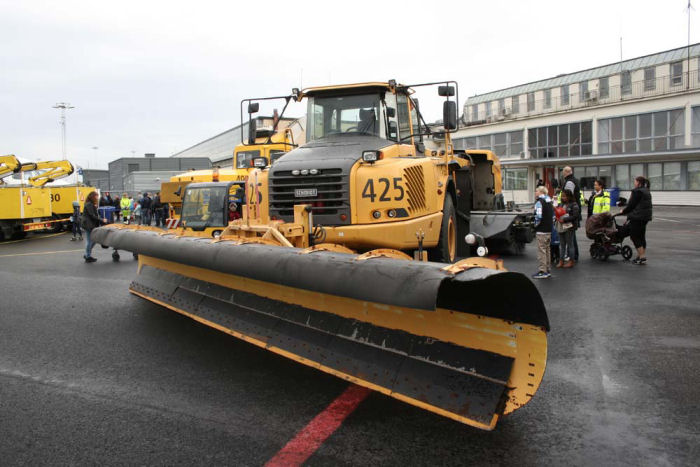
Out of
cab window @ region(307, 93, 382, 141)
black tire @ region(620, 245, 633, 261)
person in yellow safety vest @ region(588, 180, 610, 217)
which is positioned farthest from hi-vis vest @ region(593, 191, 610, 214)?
cab window @ region(307, 93, 382, 141)

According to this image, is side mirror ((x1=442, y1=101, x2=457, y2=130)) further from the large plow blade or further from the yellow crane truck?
the yellow crane truck

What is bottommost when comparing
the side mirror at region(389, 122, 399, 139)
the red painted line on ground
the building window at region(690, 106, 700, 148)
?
the red painted line on ground

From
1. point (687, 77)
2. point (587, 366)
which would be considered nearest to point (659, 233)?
point (587, 366)

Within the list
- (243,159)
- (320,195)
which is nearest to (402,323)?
(320,195)

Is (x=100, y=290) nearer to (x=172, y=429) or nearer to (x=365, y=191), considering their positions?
(x=365, y=191)

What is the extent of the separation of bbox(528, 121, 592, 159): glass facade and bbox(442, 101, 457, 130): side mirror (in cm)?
3350

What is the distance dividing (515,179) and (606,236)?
3179 cm

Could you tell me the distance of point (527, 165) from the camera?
40469 mm

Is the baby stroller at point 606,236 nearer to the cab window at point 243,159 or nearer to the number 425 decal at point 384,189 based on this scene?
the number 425 decal at point 384,189

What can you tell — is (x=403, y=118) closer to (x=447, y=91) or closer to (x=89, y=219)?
(x=447, y=91)

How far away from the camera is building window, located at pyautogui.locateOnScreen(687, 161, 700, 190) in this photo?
104 ft

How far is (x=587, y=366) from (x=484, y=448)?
1989 millimetres

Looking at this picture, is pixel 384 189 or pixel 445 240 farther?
pixel 445 240

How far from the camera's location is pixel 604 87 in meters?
40.0
